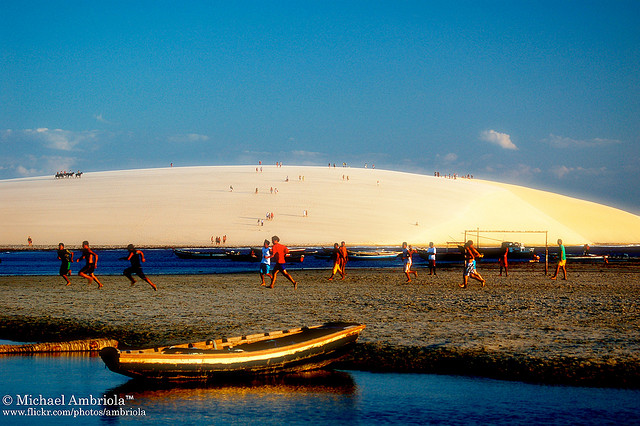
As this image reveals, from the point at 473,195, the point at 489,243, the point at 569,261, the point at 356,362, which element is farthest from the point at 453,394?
the point at 473,195

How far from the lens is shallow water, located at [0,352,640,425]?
11.1m

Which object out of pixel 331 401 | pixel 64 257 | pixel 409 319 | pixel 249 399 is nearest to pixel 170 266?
pixel 64 257

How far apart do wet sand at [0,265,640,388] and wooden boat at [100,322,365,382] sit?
3.58 ft

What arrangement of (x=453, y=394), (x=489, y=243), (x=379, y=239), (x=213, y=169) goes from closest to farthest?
(x=453, y=394)
(x=379, y=239)
(x=489, y=243)
(x=213, y=169)

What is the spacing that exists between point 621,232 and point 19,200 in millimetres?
96854

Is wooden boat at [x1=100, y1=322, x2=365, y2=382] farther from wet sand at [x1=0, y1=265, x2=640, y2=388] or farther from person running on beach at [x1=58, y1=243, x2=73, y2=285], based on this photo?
person running on beach at [x1=58, y1=243, x2=73, y2=285]

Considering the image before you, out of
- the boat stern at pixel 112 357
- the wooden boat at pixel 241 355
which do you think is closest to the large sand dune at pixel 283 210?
the wooden boat at pixel 241 355

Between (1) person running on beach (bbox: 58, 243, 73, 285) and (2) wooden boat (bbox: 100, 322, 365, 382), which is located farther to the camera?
(1) person running on beach (bbox: 58, 243, 73, 285)

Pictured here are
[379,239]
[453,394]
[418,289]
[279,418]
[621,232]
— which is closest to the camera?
[279,418]

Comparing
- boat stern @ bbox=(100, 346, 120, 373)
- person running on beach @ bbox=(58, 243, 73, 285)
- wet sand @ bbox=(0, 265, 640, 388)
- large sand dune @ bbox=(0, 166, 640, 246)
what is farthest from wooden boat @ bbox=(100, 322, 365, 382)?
large sand dune @ bbox=(0, 166, 640, 246)

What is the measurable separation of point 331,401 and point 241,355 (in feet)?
5.57

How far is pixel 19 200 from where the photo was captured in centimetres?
11488

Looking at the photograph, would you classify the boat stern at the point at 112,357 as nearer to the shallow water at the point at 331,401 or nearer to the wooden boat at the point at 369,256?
the shallow water at the point at 331,401

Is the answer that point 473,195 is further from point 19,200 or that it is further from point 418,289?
point 418,289
